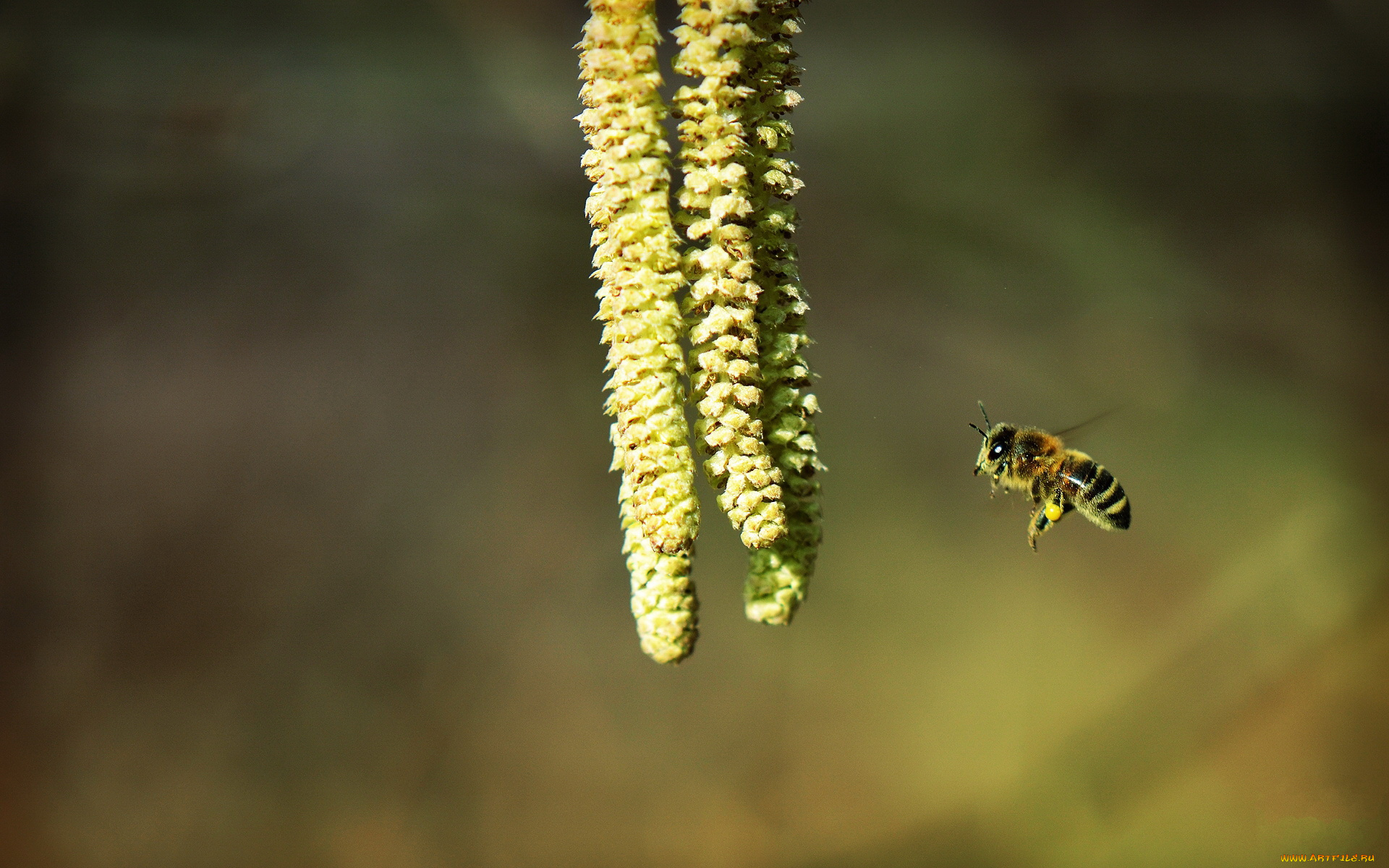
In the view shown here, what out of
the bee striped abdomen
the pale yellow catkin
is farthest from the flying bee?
the pale yellow catkin

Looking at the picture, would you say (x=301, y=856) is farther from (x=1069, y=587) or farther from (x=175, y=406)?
(x=1069, y=587)

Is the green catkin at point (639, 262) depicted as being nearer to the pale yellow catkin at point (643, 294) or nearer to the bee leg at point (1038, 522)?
the pale yellow catkin at point (643, 294)

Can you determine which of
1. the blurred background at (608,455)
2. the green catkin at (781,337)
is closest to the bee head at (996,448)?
the green catkin at (781,337)

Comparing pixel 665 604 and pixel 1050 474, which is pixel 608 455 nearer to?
pixel 1050 474

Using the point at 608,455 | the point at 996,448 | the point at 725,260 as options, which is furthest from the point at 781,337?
the point at 608,455

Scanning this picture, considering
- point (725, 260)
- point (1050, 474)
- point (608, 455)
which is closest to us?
point (725, 260)

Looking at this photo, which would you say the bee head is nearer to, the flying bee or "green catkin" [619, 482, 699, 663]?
the flying bee
